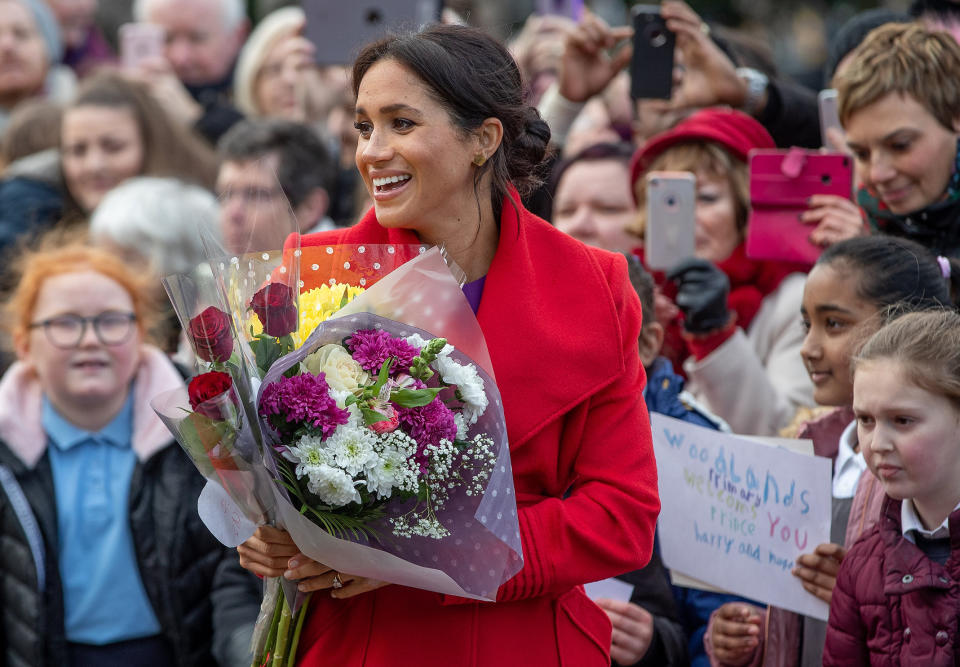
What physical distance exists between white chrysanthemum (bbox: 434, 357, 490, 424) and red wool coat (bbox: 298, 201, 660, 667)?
0.75ft

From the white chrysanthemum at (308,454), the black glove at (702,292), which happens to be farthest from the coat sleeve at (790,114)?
the white chrysanthemum at (308,454)

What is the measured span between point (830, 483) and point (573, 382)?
90cm

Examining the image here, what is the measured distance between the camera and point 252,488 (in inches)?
93.5

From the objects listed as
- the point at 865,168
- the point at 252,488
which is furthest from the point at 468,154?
the point at 865,168

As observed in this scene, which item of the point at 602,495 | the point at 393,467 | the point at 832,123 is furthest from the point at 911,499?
the point at 832,123

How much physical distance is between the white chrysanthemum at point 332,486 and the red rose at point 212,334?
0.29m

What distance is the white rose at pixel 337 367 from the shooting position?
2.30 metres

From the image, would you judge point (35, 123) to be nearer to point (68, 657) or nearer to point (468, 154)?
point (68, 657)

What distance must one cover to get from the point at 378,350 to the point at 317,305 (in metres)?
0.22

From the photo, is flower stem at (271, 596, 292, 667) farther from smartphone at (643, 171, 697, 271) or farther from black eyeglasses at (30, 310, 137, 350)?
smartphone at (643, 171, 697, 271)

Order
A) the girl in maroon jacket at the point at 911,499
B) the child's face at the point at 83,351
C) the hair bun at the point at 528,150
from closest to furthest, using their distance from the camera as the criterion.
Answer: the girl in maroon jacket at the point at 911,499, the hair bun at the point at 528,150, the child's face at the point at 83,351

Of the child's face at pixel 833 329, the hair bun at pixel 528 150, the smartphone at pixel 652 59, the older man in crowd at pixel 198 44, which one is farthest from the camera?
the older man in crowd at pixel 198 44

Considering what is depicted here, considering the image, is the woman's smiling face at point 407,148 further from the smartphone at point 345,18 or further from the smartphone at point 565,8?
the smartphone at point 565,8

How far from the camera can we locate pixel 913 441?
2729 mm
